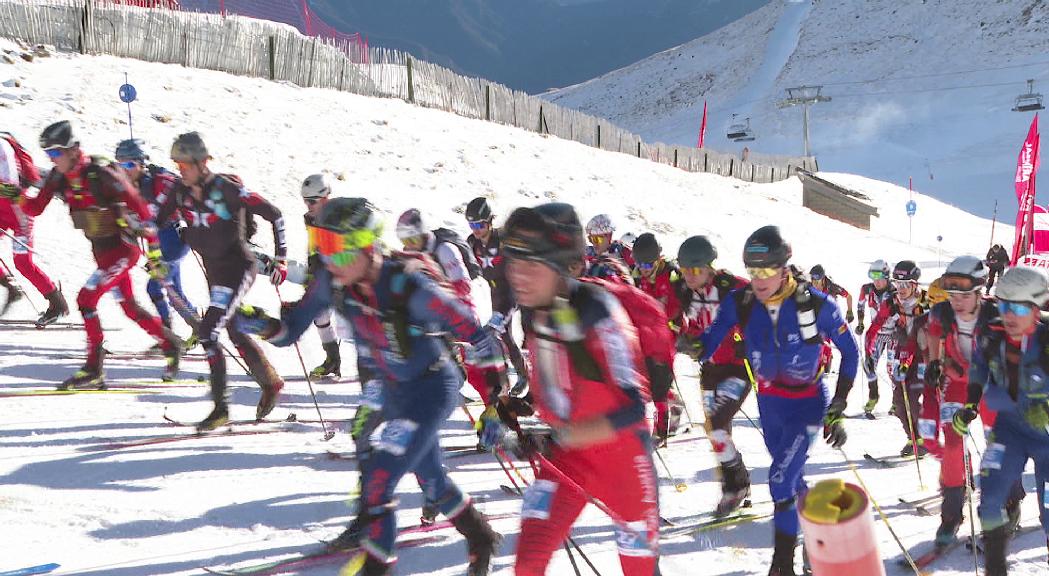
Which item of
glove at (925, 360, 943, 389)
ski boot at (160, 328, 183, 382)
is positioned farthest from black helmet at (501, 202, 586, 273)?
ski boot at (160, 328, 183, 382)

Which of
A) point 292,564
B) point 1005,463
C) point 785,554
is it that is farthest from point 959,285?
point 292,564

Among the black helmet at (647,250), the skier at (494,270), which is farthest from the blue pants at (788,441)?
the black helmet at (647,250)

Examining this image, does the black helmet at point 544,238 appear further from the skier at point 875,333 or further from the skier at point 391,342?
the skier at point 875,333

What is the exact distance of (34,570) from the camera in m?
4.43

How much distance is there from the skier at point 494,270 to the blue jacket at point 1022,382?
3.67 m

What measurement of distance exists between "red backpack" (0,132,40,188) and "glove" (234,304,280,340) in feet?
19.4

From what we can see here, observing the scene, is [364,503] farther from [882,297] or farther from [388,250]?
[882,297]

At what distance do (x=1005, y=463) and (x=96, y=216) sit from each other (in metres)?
7.59

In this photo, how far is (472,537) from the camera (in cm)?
452

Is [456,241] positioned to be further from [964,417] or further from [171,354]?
[964,417]

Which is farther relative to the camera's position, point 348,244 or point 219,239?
point 219,239

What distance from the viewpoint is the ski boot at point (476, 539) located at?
451 centimetres

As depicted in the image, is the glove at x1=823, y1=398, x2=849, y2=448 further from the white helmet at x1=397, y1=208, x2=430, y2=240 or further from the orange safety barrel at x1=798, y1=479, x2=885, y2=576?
the white helmet at x1=397, y1=208, x2=430, y2=240

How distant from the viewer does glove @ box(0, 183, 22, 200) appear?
876 cm
